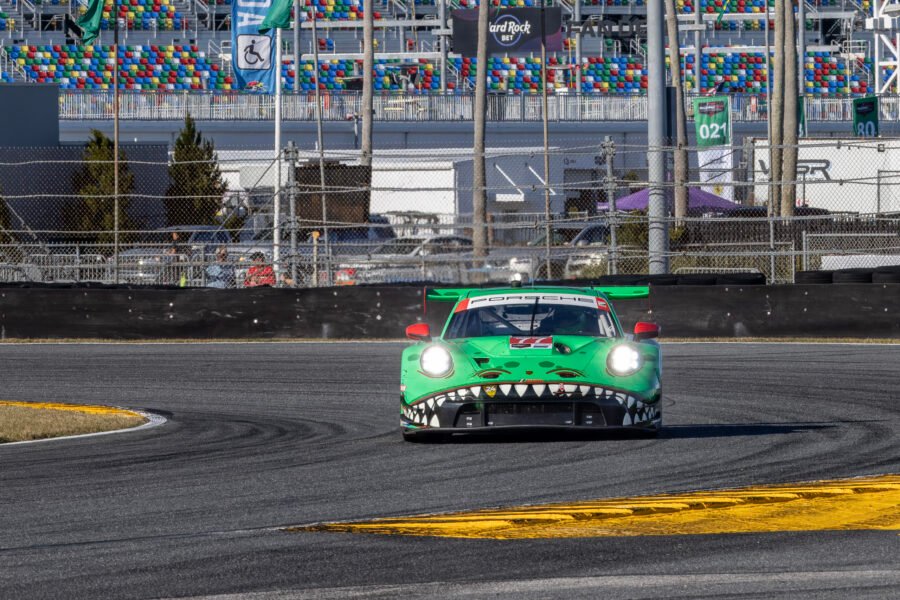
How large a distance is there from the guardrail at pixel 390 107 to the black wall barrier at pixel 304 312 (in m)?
27.5

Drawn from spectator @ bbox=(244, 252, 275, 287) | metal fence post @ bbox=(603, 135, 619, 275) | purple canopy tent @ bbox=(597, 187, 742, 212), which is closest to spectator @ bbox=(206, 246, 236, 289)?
spectator @ bbox=(244, 252, 275, 287)

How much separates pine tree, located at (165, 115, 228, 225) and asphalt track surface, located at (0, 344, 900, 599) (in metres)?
12.7

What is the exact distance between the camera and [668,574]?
19.9ft

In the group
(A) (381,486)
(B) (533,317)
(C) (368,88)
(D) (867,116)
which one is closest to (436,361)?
(B) (533,317)

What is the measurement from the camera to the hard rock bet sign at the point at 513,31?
54688 mm

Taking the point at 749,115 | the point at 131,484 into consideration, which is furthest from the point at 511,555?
the point at 749,115

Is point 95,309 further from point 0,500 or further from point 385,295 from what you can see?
point 0,500

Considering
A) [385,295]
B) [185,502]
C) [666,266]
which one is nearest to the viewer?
[185,502]

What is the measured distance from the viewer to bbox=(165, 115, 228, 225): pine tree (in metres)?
30.7

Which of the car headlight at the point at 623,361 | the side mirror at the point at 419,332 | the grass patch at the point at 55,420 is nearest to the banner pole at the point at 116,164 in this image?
the grass patch at the point at 55,420

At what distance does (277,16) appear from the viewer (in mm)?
32281

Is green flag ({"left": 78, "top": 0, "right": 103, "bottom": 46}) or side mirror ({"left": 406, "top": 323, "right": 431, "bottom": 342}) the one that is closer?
side mirror ({"left": 406, "top": 323, "right": 431, "bottom": 342})

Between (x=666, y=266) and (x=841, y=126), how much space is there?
3222 cm

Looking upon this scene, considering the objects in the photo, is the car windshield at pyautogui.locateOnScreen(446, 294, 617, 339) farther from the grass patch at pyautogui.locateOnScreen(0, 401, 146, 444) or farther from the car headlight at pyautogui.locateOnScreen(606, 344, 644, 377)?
the grass patch at pyautogui.locateOnScreen(0, 401, 146, 444)
